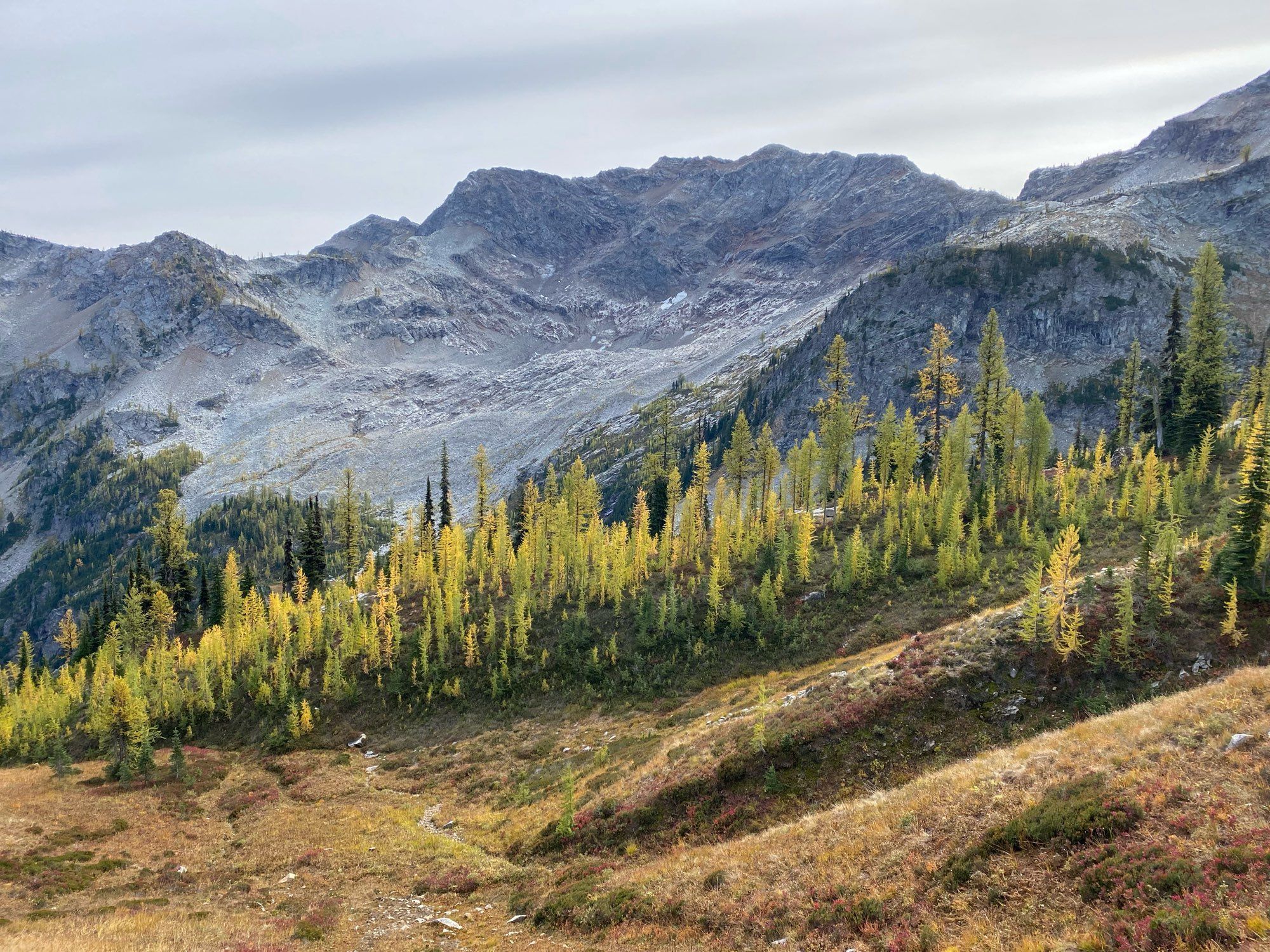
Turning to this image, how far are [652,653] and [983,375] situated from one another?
4869cm

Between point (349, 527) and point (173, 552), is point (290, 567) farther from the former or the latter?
point (173, 552)

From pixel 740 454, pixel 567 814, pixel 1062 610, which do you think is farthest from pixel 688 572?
pixel 1062 610

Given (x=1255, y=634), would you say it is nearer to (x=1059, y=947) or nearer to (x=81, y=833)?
(x=1059, y=947)

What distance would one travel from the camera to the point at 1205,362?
7731 cm

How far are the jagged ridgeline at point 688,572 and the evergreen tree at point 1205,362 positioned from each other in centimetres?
23

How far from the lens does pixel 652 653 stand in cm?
6769

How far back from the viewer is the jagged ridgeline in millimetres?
64250

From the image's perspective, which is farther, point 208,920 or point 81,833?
point 81,833

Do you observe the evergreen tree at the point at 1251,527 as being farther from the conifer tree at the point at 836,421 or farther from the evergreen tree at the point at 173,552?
the evergreen tree at the point at 173,552

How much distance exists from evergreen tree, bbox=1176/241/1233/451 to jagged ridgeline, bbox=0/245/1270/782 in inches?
9.0

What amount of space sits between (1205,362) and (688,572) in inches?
2519

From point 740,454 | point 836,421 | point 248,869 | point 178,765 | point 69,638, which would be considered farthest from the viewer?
point 69,638

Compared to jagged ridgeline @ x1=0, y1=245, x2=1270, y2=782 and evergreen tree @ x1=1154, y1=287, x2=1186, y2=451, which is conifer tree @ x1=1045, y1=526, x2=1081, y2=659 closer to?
jagged ridgeline @ x1=0, y1=245, x2=1270, y2=782

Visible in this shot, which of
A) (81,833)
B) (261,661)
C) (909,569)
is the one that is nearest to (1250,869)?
(909,569)
